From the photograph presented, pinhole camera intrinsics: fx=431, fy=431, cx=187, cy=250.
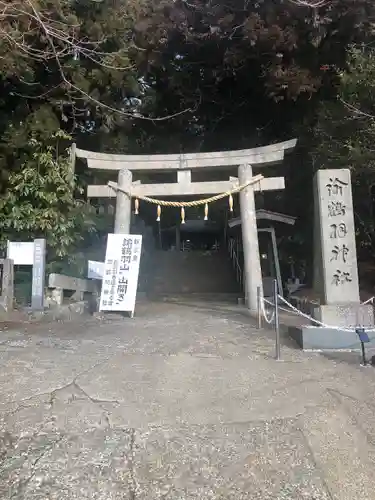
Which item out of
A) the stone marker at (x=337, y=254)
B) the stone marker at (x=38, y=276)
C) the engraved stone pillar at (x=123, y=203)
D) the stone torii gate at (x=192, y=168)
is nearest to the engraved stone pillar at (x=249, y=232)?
the stone torii gate at (x=192, y=168)

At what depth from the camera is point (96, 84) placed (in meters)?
10.5

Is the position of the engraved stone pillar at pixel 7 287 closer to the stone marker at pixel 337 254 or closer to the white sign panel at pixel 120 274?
the white sign panel at pixel 120 274

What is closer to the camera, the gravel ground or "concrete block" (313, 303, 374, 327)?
the gravel ground

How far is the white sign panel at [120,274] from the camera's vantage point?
351 inches

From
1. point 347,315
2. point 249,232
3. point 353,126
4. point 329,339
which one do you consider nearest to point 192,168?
point 249,232

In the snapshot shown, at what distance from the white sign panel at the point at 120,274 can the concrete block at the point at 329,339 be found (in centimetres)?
412

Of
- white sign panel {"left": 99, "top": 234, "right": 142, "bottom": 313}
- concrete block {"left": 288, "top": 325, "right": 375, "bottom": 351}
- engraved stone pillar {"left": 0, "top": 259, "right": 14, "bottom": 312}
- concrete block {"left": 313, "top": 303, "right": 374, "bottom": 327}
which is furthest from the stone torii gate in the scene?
concrete block {"left": 288, "top": 325, "right": 375, "bottom": 351}

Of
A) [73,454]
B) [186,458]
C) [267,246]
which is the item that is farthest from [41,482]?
[267,246]

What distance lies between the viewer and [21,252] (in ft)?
28.8

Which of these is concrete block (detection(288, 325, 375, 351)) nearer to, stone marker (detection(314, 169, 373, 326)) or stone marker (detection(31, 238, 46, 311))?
stone marker (detection(314, 169, 373, 326))

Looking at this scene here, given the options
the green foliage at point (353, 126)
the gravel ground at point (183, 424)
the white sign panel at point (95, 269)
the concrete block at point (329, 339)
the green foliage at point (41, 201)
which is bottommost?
the gravel ground at point (183, 424)

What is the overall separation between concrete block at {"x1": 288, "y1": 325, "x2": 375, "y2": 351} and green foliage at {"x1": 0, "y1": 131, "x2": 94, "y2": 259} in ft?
19.1

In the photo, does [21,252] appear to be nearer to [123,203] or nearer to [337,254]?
[123,203]

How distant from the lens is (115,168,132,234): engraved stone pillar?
10.1 m
